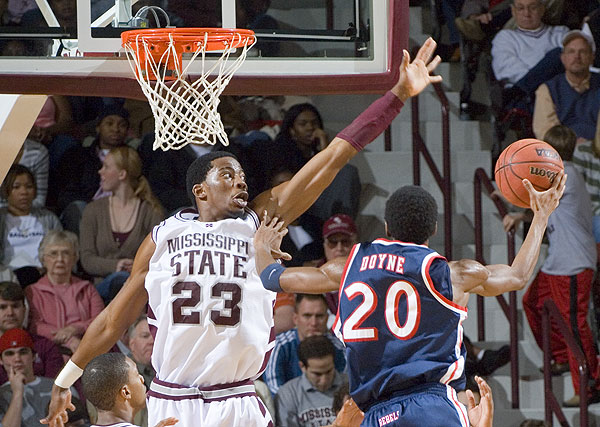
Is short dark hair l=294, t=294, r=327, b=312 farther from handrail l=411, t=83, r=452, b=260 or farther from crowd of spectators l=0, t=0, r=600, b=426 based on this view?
handrail l=411, t=83, r=452, b=260

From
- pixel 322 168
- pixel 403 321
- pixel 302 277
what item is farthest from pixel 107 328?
pixel 403 321

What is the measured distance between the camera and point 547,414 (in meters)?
6.90

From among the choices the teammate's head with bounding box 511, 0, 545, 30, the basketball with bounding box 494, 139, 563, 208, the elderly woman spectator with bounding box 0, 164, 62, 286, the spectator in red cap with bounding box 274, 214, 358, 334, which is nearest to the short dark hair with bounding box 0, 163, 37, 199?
the elderly woman spectator with bounding box 0, 164, 62, 286

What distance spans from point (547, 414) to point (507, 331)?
117 cm

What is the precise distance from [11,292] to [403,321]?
3.63 m

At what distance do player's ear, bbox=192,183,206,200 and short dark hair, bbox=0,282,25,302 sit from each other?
260 centimetres

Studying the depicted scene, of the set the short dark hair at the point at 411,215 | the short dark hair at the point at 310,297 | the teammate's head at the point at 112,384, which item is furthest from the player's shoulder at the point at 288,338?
the short dark hair at the point at 411,215

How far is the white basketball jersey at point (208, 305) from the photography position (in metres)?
4.76

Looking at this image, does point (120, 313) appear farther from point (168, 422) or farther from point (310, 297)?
point (310, 297)

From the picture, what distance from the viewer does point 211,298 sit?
4.77m

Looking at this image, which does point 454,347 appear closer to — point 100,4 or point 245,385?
point 245,385

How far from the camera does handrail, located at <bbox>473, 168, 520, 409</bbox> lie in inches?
285

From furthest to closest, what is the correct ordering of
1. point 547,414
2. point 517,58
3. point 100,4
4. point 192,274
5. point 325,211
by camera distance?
point 517,58, point 325,211, point 547,414, point 100,4, point 192,274

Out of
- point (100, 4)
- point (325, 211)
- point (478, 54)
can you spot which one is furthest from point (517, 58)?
point (100, 4)
